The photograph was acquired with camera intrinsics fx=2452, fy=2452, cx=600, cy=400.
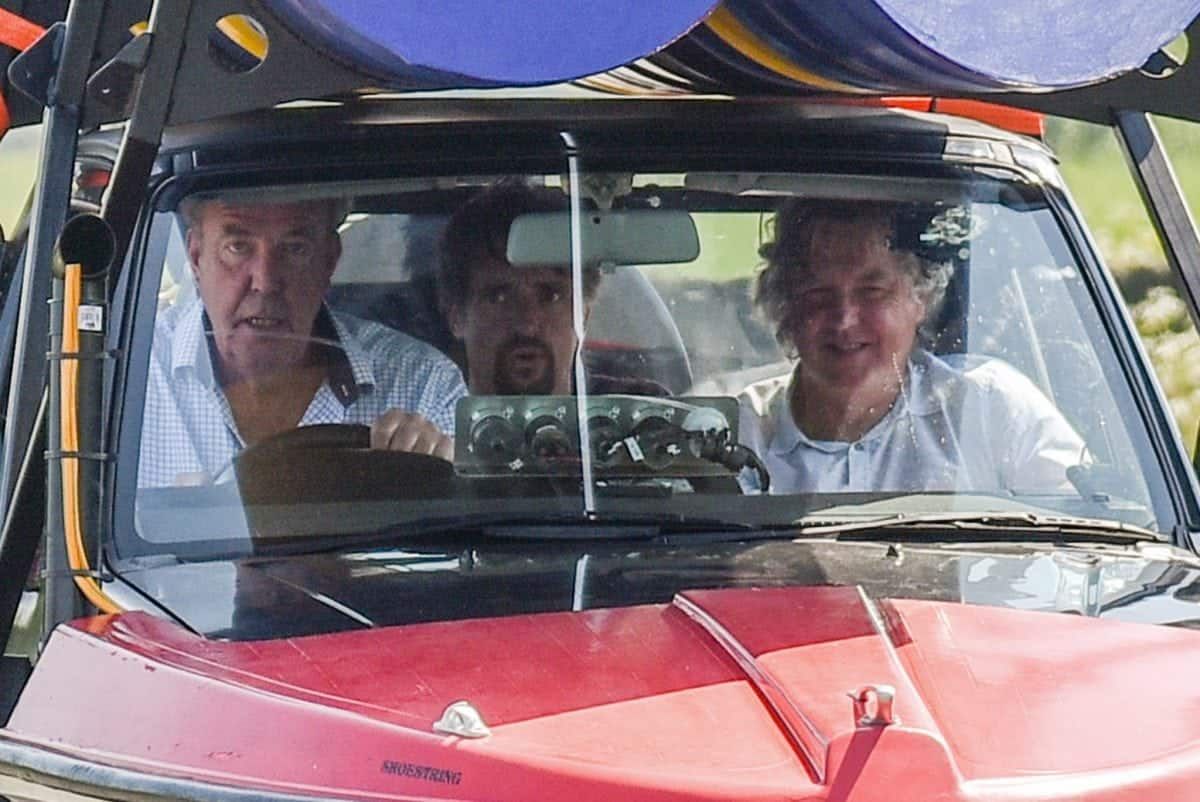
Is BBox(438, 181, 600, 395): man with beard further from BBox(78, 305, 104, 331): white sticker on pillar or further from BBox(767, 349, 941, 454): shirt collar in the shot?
BBox(78, 305, 104, 331): white sticker on pillar

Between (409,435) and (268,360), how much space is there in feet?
0.96

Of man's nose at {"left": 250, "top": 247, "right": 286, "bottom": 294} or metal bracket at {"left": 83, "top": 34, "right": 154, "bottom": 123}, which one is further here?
man's nose at {"left": 250, "top": 247, "right": 286, "bottom": 294}

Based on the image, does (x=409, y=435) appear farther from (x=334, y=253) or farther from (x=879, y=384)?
(x=879, y=384)

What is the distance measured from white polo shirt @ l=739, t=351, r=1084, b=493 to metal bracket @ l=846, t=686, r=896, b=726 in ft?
4.24

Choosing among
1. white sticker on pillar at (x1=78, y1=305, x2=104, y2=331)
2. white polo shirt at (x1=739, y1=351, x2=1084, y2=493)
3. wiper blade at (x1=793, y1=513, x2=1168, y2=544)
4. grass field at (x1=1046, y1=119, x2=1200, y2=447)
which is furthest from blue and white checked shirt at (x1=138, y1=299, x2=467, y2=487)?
grass field at (x1=1046, y1=119, x2=1200, y2=447)

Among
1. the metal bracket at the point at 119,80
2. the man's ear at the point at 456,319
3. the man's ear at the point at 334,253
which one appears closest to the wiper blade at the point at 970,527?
the man's ear at the point at 456,319

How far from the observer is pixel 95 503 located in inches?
143

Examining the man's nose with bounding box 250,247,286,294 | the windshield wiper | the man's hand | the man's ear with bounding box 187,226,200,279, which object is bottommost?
the windshield wiper

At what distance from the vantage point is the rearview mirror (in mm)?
4164

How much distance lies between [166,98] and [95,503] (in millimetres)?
609

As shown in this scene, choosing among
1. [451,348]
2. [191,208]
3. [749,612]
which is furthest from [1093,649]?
[191,208]

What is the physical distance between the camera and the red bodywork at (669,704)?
2.76 meters

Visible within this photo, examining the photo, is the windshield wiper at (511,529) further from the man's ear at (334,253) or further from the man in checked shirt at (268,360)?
the man's ear at (334,253)

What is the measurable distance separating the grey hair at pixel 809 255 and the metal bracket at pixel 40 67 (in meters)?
1.25
